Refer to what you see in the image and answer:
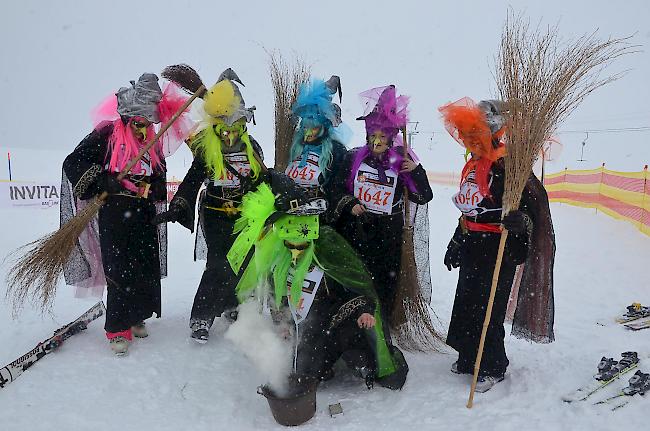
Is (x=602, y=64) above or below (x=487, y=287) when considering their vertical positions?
above

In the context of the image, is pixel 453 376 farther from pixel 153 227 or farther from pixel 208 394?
pixel 153 227

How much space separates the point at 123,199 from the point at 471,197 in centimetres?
240

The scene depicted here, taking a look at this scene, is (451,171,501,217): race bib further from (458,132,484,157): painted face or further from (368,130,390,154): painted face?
(368,130,390,154): painted face

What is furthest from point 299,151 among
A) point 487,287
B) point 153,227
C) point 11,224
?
point 11,224

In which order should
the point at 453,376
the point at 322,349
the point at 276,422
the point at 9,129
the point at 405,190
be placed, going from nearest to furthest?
the point at 276,422 < the point at 322,349 < the point at 453,376 < the point at 405,190 < the point at 9,129

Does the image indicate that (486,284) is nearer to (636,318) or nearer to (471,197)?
(471,197)

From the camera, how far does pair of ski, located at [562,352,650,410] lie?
2648 millimetres

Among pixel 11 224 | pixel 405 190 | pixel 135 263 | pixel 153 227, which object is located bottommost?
pixel 11 224

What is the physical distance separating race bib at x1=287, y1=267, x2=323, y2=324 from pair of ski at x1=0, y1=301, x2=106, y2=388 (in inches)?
67.4

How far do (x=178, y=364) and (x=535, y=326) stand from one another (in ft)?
7.73

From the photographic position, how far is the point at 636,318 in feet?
13.2

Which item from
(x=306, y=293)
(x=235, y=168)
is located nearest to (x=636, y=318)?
(x=306, y=293)

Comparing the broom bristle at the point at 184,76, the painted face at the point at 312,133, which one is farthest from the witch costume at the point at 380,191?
the broom bristle at the point at 184,76

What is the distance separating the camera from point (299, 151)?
12.2 ft
